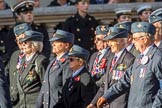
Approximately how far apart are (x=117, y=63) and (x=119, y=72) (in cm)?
13

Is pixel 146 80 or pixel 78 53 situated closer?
pixel 146 80

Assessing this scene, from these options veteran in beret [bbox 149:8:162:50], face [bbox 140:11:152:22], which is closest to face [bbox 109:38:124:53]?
veteran in beret [bbox 149:8:162:50]

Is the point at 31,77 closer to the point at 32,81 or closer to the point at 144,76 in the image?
the point at 32,81

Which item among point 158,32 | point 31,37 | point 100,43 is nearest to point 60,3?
point 100,43

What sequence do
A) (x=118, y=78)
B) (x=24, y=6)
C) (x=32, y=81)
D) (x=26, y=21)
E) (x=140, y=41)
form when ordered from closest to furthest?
(x=140, y=41)
(x=118, y=78)
(x=32, y=81)
(x=26, y=21)
(x=24, y=6)

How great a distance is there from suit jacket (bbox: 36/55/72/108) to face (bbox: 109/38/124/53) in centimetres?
64

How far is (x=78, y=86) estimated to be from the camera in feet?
46.3

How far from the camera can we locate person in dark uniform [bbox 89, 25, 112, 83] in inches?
617

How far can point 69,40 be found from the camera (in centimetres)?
1470

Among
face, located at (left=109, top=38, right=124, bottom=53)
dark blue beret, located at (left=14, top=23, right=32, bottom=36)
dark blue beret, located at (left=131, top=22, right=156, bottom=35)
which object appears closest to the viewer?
dark blue beret, located at (left=131, top=22, right=156, bottom=35)

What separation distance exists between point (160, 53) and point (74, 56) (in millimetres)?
1669

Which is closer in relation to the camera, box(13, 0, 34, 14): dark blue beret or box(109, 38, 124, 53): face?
box(109, 38, 124, 53): face

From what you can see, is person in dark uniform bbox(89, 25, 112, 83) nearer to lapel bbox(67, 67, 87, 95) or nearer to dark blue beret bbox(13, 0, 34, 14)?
lapel bbox(67, 67, 87, 95)

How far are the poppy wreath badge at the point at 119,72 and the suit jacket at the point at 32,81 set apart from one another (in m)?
1.05
